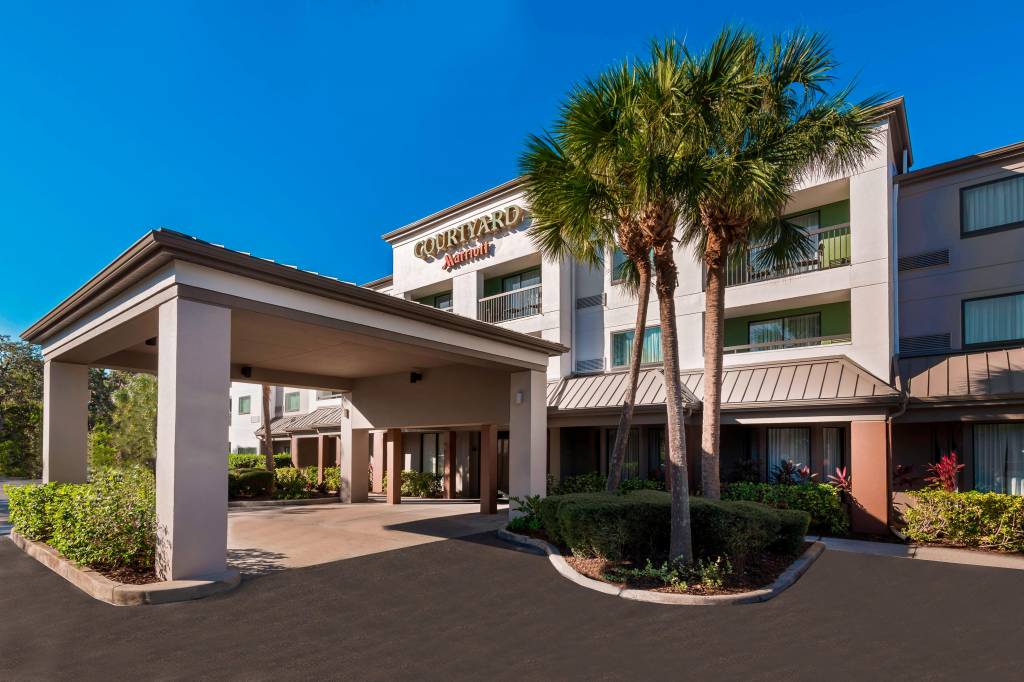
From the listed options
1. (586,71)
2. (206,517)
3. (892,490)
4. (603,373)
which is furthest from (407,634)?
(603,373)

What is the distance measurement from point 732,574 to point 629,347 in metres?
11.8

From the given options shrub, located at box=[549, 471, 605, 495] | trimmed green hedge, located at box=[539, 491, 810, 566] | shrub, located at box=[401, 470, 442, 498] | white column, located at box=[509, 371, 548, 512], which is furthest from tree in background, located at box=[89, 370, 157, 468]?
trimmed green hedge, located at box=[539, 491, 810, 566]

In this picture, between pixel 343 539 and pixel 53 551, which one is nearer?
pixel 53 551

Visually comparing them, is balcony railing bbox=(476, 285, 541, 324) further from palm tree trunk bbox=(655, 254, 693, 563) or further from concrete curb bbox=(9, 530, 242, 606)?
concrete curb bbox=(9, 530, 242, 606)

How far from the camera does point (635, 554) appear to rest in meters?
10.4

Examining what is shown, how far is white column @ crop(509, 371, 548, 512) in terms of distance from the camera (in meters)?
14.9

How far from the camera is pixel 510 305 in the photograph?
78.6 feet

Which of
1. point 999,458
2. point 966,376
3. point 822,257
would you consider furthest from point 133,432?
point 999,458

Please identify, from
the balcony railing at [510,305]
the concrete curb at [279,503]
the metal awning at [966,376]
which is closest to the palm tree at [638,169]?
the metal awning at [966,376]

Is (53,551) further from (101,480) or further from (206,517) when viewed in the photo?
(206,517)

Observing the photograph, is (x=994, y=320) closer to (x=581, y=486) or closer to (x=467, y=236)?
(x=581, y=486)

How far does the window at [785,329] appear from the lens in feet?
59.3

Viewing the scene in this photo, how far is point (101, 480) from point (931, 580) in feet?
42.8

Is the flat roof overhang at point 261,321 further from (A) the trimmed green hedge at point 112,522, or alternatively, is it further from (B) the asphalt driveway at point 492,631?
(B) the asphalt driveway at point 492,631
